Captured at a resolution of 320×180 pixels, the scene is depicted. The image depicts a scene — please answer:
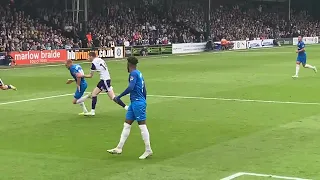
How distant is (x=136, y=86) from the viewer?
37.3 ft

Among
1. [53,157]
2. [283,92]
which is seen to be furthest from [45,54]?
[53,157]

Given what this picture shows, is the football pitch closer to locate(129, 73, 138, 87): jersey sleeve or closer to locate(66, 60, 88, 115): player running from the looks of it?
locate(66, 60, 88, 115): player running

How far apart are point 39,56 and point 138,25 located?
19.5 meters

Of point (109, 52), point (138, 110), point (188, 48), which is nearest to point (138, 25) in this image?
point (188, 48)

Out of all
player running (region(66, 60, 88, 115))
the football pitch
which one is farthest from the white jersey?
the football pitch

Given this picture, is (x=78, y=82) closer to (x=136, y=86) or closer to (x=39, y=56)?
(x=136, y=86)

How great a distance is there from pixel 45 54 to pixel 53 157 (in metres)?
31.7

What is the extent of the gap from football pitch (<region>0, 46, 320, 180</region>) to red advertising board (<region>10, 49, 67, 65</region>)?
537 inches

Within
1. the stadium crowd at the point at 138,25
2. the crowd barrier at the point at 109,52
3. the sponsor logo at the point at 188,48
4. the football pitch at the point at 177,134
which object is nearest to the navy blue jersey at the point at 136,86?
the football pitch at the point at 177,134

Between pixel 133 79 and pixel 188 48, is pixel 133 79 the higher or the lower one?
the higher one

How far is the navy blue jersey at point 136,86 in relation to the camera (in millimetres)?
11297

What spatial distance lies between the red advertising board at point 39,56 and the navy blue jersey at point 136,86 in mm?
30017

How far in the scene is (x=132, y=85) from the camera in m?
11.3

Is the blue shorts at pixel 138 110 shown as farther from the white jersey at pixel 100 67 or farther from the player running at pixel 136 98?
the white jersey at pixel 100 67
